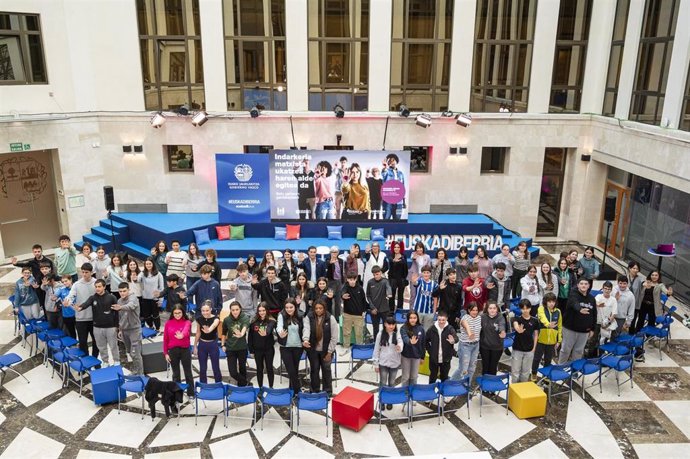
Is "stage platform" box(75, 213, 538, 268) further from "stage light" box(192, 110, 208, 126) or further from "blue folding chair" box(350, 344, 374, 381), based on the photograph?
"blue folding chair" box(350, 344, 374, 381)

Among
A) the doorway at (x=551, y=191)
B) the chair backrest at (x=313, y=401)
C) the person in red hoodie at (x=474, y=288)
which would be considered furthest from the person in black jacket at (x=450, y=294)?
the doorway at (x=551, y=191)

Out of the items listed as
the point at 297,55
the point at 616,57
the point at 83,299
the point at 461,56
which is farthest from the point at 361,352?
the point at 616,57

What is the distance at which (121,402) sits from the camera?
948 centimetres

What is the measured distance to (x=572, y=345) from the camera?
1005cm

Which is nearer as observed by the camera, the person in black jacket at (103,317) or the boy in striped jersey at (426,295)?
the person in black jacket at (103,317)

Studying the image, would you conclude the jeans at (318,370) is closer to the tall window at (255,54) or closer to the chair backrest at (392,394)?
the chair backrest at (392,394)

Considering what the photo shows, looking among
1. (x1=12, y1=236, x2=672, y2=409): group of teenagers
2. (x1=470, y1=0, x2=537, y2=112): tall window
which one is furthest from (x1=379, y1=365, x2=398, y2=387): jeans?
(x1=470, y1=0, x2=537, y2=112): tall window

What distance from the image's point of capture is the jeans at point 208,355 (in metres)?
9.16

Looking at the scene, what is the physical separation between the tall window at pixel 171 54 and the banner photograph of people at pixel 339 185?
11.3 feet

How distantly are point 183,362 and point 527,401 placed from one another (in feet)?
17.9

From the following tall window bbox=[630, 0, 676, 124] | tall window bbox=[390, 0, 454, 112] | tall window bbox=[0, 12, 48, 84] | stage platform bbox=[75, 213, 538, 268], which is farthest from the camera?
tall window bbox=[390, 0, 454, 112]

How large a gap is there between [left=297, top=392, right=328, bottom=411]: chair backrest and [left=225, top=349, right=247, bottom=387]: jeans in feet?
4.49

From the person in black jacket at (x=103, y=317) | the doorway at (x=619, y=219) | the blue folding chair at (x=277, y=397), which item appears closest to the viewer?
the blue folding chair at (x=277, y=397)

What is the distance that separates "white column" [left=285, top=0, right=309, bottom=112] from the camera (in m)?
16.7
